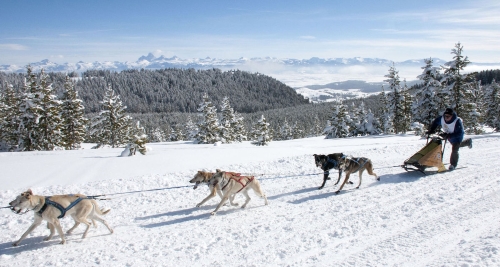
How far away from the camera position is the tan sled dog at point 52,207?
5.44 meters

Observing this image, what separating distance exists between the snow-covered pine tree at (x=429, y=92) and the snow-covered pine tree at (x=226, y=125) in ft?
86.0

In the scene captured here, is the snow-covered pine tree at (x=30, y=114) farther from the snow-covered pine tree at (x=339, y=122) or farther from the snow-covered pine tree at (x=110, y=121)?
the snow-covered pine tree at (x=339, y=122)

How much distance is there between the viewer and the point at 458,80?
3141cm

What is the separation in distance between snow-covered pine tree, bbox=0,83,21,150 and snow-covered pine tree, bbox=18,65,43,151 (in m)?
0.83

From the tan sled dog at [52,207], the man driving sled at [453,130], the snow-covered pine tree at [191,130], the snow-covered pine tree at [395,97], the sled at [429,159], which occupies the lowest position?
the snow-covered pine tree at [191,130]

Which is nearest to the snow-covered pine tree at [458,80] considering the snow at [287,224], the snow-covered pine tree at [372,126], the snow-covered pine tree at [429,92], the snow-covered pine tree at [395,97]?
the snow-covered pine tree at [429,92]

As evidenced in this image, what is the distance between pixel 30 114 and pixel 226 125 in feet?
81.6

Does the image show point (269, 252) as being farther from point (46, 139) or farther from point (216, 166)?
point (46, 139)

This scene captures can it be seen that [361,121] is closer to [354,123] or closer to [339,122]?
[354,123]

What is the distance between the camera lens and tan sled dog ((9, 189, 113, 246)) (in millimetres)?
5435

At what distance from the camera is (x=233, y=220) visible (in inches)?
263

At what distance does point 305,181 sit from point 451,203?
161 inches

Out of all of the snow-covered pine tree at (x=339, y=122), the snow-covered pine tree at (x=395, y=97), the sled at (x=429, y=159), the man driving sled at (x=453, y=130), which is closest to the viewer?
the sled at (x=429, y=159)

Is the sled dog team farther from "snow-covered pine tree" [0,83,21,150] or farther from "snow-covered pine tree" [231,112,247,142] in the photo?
"snow-covered pine tree" [231,112,247,142]
